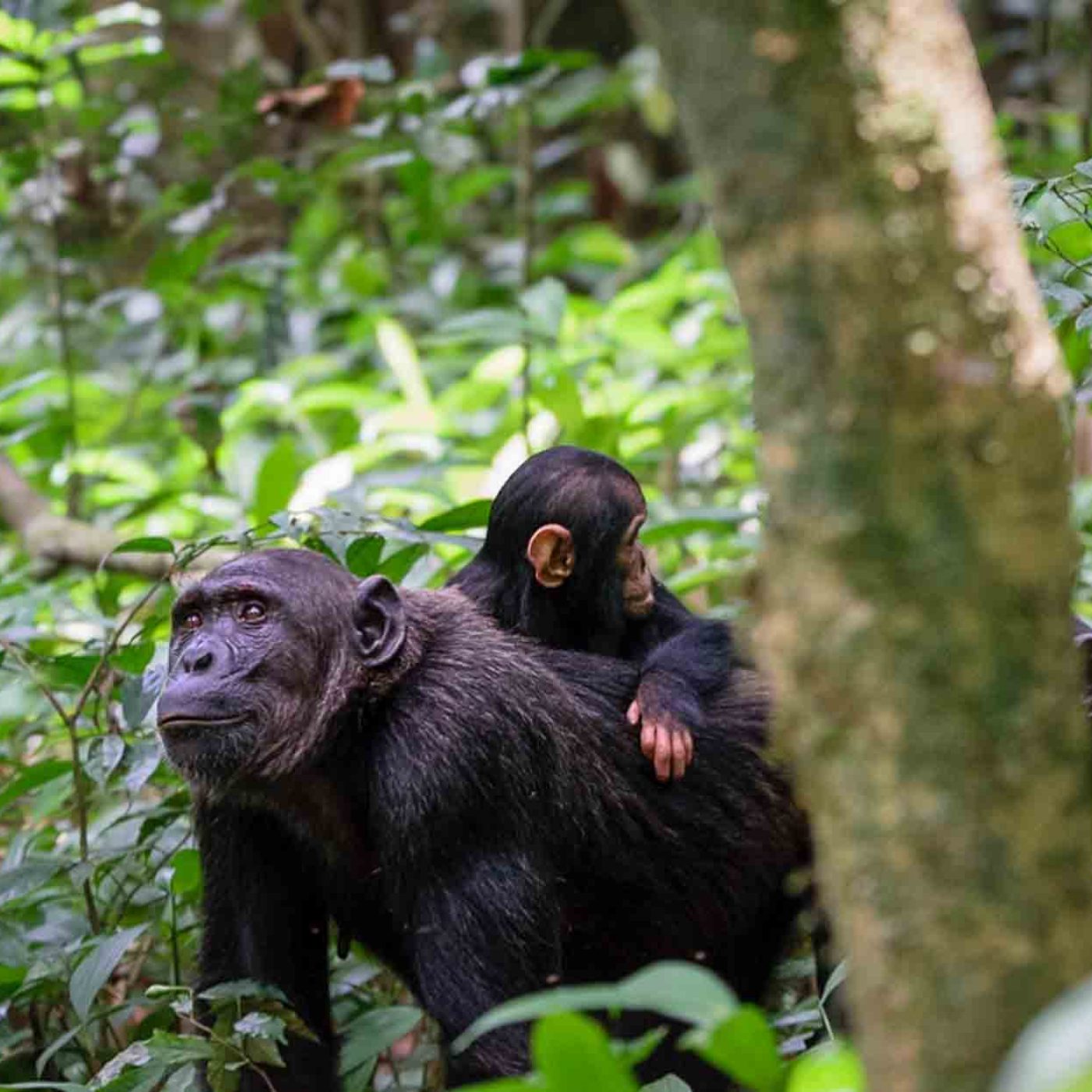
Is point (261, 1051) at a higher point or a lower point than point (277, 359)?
lower

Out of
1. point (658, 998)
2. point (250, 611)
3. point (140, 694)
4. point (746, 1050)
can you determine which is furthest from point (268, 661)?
point (658, 998)

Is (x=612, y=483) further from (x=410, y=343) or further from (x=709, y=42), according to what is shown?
(x=410, y=343)

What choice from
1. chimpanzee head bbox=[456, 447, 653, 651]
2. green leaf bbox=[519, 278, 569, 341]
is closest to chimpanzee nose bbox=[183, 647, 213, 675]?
chimpanzee head bbox=[456, 447, 653, 651]

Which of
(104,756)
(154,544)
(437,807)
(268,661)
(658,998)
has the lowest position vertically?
(104,756)

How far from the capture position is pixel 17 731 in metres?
6.08

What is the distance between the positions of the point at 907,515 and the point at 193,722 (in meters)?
2.65

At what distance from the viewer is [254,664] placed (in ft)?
14.9

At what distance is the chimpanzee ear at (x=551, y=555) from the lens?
528 cm

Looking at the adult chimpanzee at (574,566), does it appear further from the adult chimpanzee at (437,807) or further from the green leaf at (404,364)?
the green leaf at (404,364)

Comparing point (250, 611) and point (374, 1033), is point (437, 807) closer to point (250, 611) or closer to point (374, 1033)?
point (250, 611)

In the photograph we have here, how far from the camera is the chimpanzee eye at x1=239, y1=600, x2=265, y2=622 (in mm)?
4594

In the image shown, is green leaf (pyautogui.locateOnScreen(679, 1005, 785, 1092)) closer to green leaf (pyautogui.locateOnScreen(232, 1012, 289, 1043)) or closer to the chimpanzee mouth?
green leaf (pyautogui.locateOnScreen(232, 1012, 289, 1043))

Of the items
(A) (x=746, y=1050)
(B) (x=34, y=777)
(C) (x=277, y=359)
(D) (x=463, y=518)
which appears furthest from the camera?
(C) (x=277, y=359)

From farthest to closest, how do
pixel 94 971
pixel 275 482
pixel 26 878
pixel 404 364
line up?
1. pixel 404 364
2. pixel 275 482
3. pixel 26 878
4. pixel 94 971
